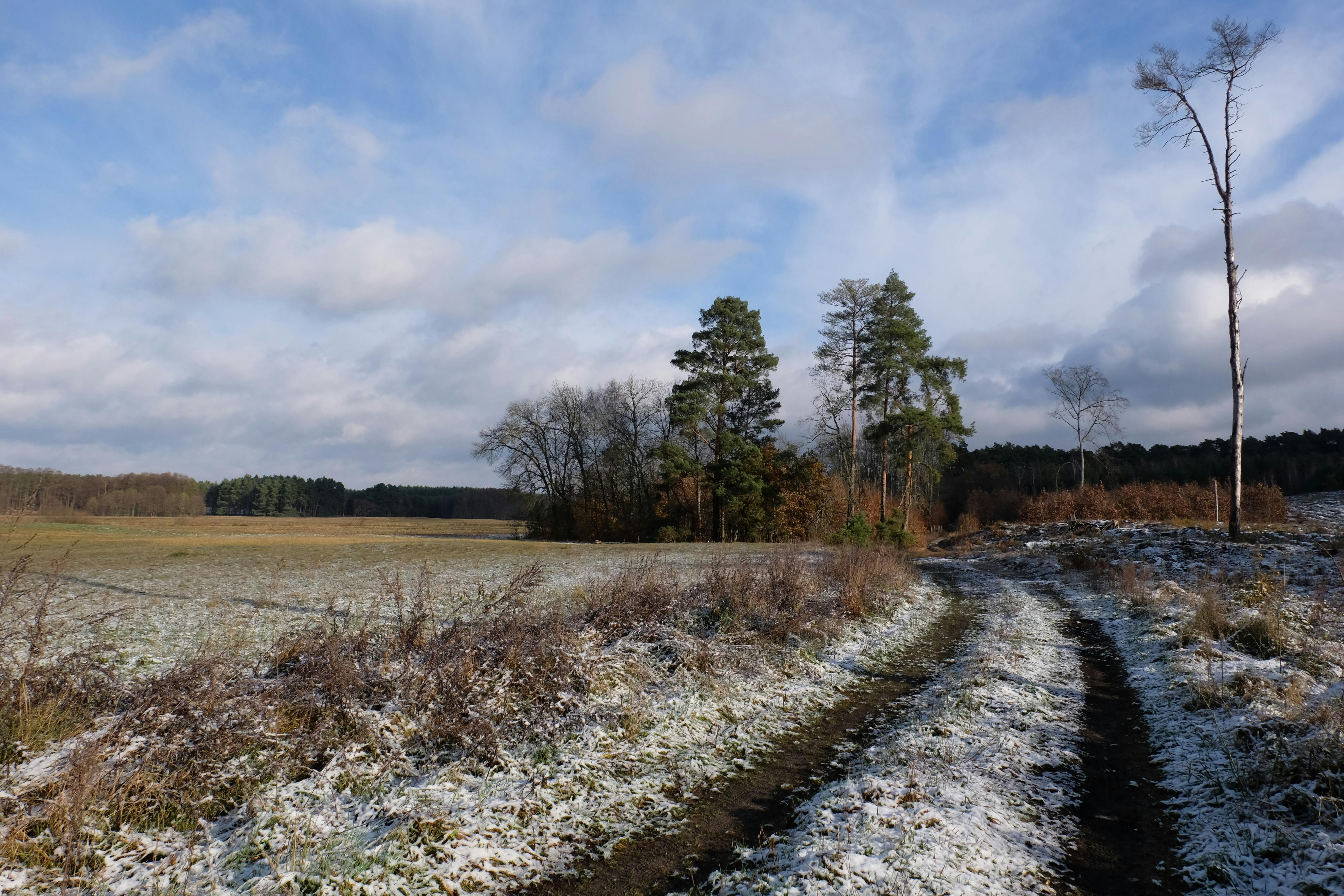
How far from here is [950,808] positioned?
495 cm

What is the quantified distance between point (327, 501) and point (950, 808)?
14845 cm

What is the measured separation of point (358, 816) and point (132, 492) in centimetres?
8857

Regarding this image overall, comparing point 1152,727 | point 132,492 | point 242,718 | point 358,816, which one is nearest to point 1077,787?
point 1152,727

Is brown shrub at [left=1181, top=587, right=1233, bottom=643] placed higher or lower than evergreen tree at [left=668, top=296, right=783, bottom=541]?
lower

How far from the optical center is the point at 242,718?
5.41 m

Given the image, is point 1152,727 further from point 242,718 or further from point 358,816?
point 242,718

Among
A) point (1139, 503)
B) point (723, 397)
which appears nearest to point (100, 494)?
point (723, 397)

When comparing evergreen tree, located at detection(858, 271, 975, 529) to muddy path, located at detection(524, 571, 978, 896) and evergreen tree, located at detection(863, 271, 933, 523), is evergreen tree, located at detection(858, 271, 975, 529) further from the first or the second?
muddy path, located at detection(524, 571, 978, 896)

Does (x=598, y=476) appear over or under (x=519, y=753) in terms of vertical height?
over

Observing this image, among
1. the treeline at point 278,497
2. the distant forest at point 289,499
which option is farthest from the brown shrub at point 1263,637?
the treeline at point 278,497

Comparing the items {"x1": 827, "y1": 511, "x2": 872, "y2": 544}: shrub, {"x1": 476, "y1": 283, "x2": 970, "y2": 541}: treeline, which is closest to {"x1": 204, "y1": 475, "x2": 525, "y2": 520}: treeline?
{"x1": 476, "y1": 283, "x2": 970, "y2": 541}: treeline

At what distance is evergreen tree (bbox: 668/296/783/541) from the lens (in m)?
36.9

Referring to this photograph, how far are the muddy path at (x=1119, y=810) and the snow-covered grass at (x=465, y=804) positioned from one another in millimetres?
2665

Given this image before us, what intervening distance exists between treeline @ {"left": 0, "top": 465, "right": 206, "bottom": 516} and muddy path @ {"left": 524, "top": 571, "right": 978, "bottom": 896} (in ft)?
20.7
